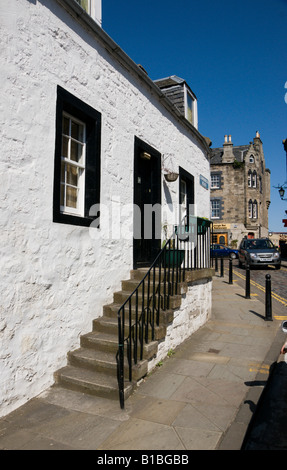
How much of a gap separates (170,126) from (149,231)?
2831mm

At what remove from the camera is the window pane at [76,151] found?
4953mm

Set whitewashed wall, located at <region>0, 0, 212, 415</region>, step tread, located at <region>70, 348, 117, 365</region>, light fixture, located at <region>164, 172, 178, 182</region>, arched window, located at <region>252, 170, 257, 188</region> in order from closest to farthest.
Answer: whitewashed wall, located at <region>0, 0, 212, 415</region> < step tread, located at <region>70, 348, 117, 365</region> < light fixture, located at <region>164, 172, 178, 182</region> < arched window, located at <region>252, 170, 257, 188</region>

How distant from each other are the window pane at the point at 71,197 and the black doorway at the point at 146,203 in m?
1.55

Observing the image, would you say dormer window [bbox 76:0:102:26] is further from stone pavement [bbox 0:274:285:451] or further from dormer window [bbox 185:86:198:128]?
stone pavement [bbox 0:274:285:451]

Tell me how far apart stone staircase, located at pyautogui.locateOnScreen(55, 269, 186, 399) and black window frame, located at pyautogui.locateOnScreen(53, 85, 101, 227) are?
155 cm

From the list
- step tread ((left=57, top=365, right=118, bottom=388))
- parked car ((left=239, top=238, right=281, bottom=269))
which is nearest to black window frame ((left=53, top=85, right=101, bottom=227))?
step tread ((left=57, top=365, right=118, bottom=388))

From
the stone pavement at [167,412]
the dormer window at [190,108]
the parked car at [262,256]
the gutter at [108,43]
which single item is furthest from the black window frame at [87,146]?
the parked car at [262,256]

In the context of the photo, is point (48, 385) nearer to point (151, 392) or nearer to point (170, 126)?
point (151, 392)

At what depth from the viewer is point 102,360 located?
399 cm

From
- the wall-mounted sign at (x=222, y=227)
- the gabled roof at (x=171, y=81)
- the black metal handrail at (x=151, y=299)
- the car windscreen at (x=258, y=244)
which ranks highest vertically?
the gabled roof at (x=171, y=81)

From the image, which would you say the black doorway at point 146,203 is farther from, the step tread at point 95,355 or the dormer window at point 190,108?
the dormer window at point 190,108

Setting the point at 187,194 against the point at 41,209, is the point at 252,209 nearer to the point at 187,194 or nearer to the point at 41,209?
the point at 187,194

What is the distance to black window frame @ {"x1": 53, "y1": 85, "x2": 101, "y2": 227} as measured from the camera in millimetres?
4312
